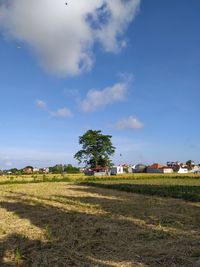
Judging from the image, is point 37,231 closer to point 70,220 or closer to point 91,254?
point 70,220

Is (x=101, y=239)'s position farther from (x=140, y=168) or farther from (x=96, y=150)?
(x=140, y=168)

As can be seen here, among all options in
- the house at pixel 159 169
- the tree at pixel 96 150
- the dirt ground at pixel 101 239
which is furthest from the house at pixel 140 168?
the dirt ground at pixel 101 239

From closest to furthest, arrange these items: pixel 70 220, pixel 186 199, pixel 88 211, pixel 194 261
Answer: pixel 194 261 < pixel 70 220 < pixel 88 211 < pixel 186 199

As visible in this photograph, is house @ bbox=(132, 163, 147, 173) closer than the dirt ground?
No

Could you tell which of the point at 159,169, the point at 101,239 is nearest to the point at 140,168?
the point at 159,169

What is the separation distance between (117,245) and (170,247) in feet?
4.84

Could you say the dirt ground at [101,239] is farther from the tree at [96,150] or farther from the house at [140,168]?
the house at [140,168]

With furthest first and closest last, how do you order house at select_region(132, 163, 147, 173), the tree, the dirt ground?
house at select_region(132, 163, 147, 173), the tree, the dirt ground

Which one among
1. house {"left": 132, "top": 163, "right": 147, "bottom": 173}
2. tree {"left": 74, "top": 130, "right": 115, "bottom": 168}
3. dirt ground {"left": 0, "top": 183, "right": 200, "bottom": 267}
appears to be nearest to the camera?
dirt ground {"left": 0, "top": 183, "right": 200, "bottom": 267}

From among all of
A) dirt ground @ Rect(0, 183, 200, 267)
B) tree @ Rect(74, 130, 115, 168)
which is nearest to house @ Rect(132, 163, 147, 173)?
tree @ Rect(74, 130, 115, 168)

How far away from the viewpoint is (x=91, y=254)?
928cm

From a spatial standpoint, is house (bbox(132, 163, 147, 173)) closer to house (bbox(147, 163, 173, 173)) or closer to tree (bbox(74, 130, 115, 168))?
house (bbox(147, 163, 173, 173))

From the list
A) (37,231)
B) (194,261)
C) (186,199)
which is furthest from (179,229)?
(186,199)

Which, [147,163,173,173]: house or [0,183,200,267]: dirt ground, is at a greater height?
[147,163,173,173]: house
